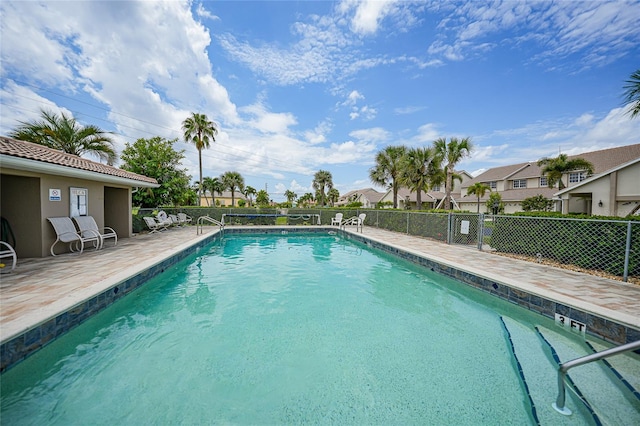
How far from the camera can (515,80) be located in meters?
13.8

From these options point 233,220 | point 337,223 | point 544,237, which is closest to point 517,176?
point 337,223

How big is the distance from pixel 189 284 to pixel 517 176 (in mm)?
34302

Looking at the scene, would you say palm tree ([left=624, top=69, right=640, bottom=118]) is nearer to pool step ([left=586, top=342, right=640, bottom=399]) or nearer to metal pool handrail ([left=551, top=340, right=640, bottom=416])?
pool step ([left=586, top=342, right=640, bottom=399])

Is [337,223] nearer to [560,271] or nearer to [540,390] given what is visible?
[560,271]

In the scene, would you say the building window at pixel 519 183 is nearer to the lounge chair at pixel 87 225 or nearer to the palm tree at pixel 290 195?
the lounge chair at pixel 87 225

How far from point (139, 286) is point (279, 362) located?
158 inches

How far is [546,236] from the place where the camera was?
7027mm

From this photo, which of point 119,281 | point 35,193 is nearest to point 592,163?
point 119,281

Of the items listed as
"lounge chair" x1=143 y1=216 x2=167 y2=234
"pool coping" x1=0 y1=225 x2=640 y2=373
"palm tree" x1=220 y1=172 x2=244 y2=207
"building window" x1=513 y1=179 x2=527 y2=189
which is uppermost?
"palm tree" x1=220 y1=172 x2=244 y2=207

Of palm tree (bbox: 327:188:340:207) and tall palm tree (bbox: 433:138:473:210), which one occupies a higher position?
tall palm tree (bbox: 433:138:473:210)

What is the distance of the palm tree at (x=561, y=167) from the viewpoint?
20875mm

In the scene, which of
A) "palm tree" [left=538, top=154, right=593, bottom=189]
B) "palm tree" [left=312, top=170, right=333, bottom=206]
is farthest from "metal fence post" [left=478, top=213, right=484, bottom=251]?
"palm tree" [left=312, top=170, right=333, bottom=206]

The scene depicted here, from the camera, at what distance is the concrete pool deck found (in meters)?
3.34

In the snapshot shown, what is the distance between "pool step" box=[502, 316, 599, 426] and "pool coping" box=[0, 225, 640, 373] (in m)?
0.66
